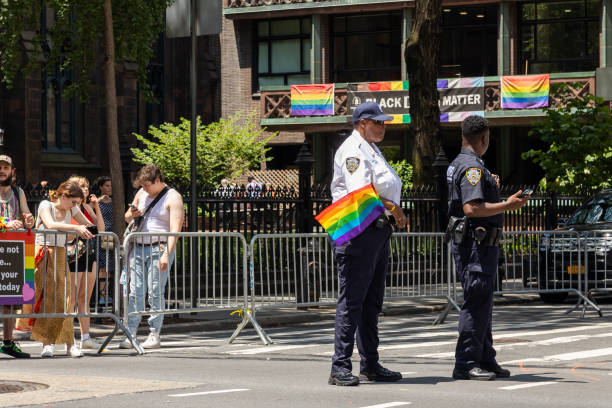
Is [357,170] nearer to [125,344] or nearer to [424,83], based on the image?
[125,344]

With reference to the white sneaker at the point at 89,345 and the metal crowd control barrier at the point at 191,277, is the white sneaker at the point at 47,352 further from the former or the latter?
the metal crowd control barrier at the point at 191,277

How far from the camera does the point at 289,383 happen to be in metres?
8.78

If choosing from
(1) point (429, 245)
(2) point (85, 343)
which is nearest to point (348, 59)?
(1) point (429, 245)

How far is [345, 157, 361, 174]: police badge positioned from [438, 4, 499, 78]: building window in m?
33.8

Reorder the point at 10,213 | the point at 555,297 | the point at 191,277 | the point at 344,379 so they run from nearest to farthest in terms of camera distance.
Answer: the point at 344,379 → the point at 10,213 → the point at 191,277 → the point at 555,297

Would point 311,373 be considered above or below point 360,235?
below

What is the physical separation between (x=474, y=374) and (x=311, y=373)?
141 cm

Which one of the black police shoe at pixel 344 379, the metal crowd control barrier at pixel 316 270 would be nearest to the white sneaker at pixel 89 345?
the metal crowd control barrier at pixel 316 270

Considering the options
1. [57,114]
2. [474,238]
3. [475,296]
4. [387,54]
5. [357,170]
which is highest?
[387,54]

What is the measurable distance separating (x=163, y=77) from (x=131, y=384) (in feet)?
117

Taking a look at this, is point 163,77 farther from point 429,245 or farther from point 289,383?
Result: point 289,383

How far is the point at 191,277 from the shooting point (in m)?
13.4

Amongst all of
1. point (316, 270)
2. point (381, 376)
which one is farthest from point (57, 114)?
point (381, 376)

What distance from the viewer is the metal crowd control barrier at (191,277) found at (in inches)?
481
